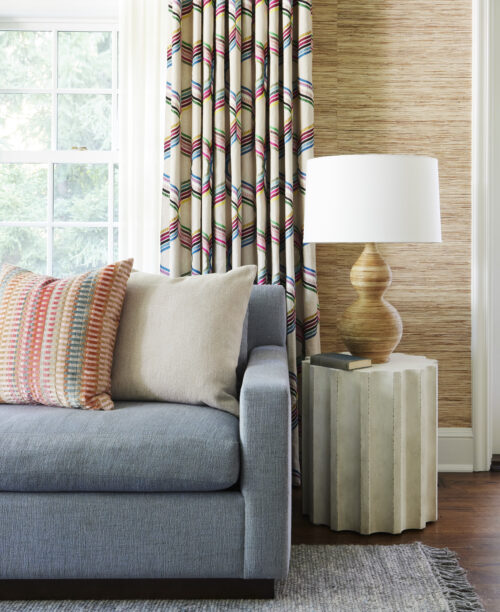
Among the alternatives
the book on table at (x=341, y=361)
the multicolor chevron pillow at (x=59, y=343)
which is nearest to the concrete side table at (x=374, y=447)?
the book on table at (x=341, y=361)

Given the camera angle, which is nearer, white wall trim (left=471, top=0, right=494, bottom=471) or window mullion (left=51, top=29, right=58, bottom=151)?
white wall trim (left=471, top=0, right=494, bottom=471)

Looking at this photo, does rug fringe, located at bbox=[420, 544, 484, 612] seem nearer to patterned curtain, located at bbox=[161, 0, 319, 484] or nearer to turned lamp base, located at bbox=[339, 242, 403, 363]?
turned lamp base, located at bbox=[339, 242, 403, 363]

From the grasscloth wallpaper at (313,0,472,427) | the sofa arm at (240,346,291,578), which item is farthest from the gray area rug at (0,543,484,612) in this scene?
the grasscloth wallpaper at (313,0,472,427)

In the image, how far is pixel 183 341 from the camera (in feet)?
6.78

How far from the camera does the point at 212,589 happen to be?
5.95 feet

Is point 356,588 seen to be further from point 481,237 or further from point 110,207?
point 110,207

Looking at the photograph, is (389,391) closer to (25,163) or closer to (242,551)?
(242,551)

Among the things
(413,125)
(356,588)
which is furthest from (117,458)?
(413,125)

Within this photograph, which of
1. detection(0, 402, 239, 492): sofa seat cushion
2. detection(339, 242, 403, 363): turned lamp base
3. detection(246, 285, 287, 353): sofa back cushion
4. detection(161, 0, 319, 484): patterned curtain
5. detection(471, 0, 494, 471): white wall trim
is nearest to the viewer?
detection(0, 402, 239, 492): sofa seat cushion

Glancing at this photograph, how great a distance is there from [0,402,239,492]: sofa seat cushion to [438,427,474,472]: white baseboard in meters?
1.48

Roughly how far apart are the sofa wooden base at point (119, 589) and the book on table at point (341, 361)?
2.43 ft

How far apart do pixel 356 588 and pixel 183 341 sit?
0.87 meters

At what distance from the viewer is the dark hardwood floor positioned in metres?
1.95

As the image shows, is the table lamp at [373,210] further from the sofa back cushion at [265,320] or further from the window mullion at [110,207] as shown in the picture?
the window mullion at [110,207]
